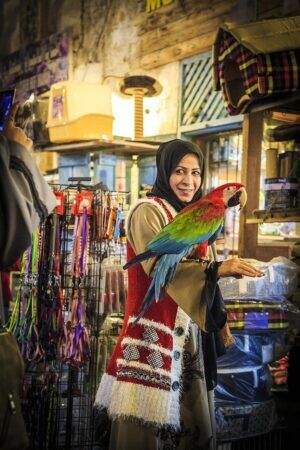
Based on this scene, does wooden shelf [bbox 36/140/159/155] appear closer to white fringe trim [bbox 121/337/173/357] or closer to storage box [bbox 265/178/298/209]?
storage box [bbox 265/178/298/209]

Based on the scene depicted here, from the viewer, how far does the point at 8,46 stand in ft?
30.5

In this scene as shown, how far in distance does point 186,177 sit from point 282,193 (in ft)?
4.48

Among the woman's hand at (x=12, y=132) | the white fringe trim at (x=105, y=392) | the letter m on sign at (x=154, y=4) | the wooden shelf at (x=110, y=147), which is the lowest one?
the white fringe trim at (x=105, y=392)

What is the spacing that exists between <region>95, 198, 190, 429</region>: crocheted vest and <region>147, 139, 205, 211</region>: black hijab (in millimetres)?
47

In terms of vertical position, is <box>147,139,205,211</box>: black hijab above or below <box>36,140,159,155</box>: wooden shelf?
below

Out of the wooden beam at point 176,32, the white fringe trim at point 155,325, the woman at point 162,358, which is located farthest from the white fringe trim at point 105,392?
the wooden beam at point 176,32

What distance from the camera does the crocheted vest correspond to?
2.27 metres

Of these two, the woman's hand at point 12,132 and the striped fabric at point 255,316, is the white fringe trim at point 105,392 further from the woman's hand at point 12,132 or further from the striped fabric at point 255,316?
the woman's hand at point 12,132

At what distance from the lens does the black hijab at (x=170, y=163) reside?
7.67ft

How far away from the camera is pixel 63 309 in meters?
3.57

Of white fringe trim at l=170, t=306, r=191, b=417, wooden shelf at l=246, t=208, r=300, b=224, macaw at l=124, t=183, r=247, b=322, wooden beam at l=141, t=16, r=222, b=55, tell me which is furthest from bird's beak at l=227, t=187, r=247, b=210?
wooden beam at l=141, t=16, r=222, b=55

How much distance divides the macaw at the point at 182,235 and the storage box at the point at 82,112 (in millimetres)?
3976

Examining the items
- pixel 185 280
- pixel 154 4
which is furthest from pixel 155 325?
pixel 154 4

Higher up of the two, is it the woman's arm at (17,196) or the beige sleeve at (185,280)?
the woman's arm at (17,196)
